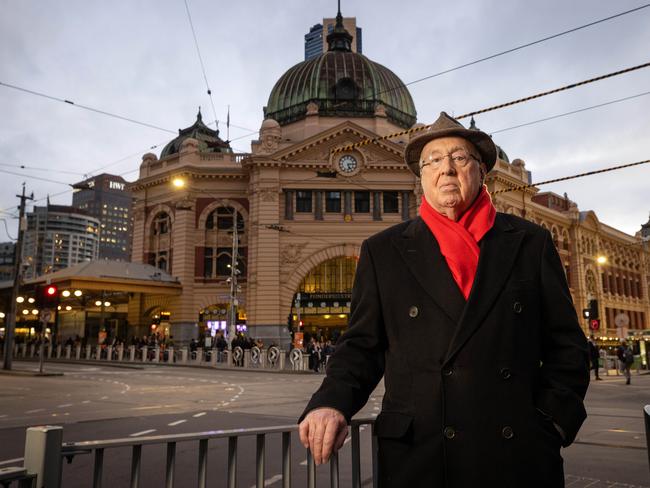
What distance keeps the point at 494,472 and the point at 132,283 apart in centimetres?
4108

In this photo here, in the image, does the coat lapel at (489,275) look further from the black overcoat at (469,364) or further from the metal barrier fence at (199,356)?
the metal barrier fence at (199,356)

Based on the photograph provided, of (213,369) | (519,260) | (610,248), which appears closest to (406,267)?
(519,260)

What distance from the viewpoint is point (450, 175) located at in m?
2.98

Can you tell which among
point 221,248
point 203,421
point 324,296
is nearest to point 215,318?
point 221,248

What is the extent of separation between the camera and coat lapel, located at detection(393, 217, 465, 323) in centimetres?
264

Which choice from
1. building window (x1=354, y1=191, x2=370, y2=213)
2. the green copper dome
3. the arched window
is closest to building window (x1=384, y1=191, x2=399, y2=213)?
building window (x1=354, y1=191, x2=370, y2=213)

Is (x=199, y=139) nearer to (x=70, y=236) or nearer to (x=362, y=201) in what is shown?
(x=362, y=201)

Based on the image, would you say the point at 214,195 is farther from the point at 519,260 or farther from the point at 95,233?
the point at 95,233

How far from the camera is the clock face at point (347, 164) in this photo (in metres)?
44.3

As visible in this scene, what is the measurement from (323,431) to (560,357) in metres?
1.09

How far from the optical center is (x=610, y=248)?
6956 cm

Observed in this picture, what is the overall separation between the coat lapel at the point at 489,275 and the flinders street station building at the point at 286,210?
37.7 metres

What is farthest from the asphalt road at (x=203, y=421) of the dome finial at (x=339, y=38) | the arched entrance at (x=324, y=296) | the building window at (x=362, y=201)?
the dome finial at (x=339, y=38)

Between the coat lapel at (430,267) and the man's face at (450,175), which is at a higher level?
the man's face at (450,175)
